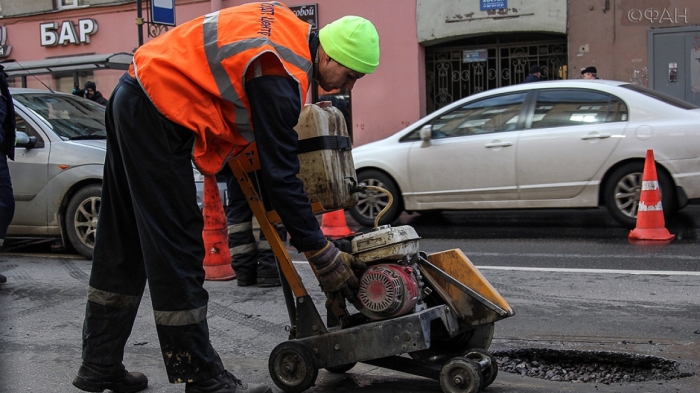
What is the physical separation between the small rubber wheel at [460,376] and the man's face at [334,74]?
48.2 inches

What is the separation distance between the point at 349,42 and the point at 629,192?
5962mm

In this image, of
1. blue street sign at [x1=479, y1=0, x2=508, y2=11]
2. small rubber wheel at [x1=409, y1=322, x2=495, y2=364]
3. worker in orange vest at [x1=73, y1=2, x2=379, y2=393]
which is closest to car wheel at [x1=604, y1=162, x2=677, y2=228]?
small rubber wheel at [x1=409, y1=322, x2=495, y2=364]

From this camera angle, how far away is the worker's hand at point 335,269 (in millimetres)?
3434

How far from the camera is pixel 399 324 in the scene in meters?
3.55

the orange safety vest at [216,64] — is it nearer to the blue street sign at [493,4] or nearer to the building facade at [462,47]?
the building facade at [462,47]

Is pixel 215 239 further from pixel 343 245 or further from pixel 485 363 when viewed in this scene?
pixel 485 363

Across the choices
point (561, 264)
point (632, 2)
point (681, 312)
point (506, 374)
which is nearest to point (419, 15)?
point (632, 2)

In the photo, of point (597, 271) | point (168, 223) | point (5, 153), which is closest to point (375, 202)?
point (597, 271)

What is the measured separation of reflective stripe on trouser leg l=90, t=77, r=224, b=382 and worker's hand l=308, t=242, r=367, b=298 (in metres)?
0.47

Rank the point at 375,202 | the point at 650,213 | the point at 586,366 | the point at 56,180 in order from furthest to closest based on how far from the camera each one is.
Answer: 1. the point at 375,202
2. the point at 650,213
3. the point at 56,180
4. the point at 586,366

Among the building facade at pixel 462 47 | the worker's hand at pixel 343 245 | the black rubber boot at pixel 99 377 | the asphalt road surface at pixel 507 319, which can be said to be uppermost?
the building facade at pixel 462 47

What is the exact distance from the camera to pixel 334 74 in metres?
3.47

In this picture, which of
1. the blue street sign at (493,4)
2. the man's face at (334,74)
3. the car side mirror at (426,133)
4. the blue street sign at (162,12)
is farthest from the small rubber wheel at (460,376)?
the blue street sign at (493,4)

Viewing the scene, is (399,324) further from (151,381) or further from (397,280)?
(151,381)
